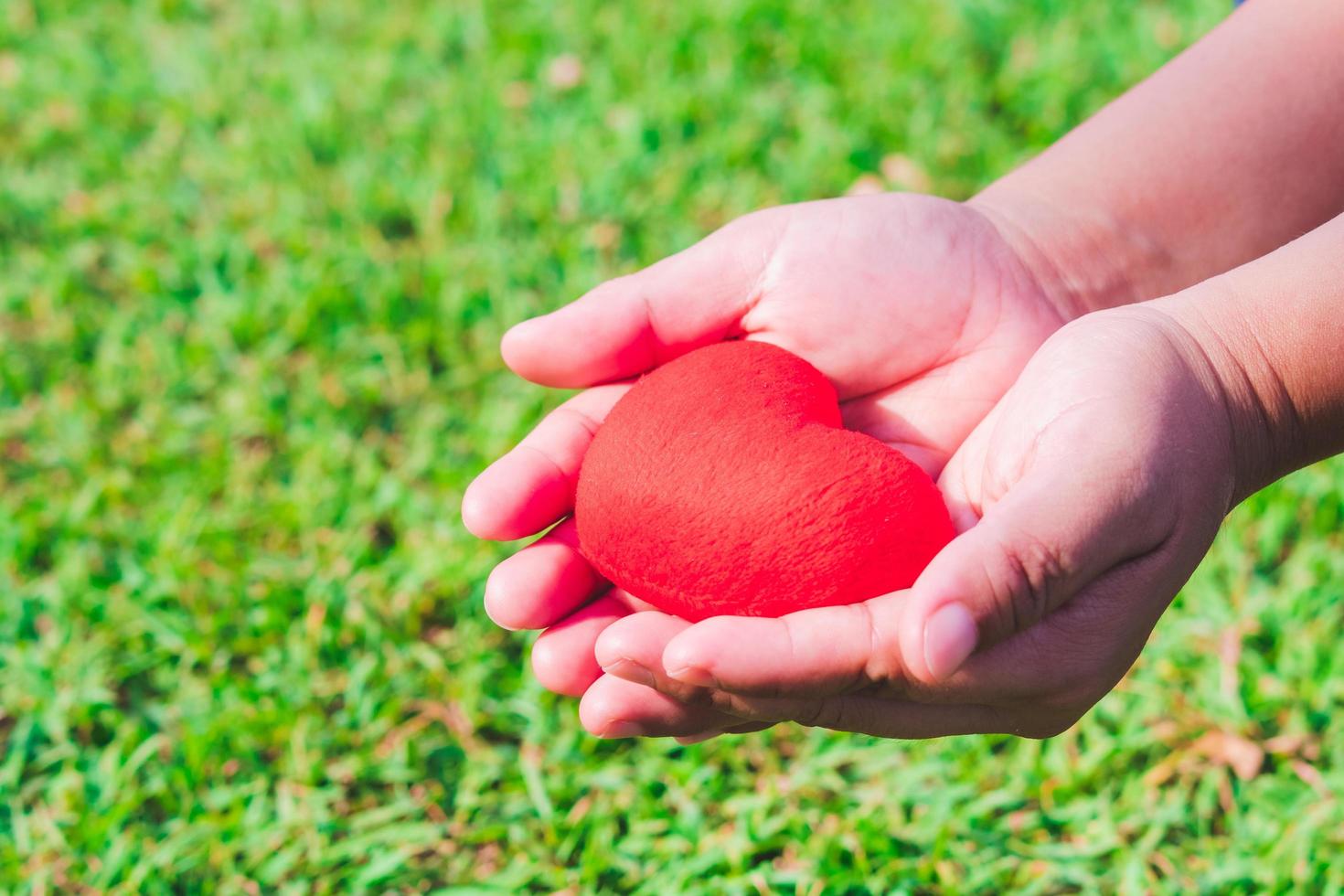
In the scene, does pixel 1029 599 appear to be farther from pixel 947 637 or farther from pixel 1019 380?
pixel 1019 380

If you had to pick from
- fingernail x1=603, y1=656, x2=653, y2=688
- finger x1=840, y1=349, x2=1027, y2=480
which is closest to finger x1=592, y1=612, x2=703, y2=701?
fingernail x1=603, y1=656, x2=653, y2=688

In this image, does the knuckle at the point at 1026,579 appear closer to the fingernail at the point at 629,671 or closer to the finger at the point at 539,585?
the fingernail at the point at 629,671

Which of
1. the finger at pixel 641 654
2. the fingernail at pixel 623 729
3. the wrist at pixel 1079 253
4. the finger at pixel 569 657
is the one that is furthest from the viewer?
the wrist at pixel 1079 253

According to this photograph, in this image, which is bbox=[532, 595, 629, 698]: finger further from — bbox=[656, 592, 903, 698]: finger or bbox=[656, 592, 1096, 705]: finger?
bbox=[656, 592, 903, 698]: finger

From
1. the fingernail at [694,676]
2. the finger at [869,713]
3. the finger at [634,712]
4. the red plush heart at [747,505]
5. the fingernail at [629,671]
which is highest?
the red plush heart at [747,505]

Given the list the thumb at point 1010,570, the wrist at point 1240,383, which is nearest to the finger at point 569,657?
the thumb at point 1010,570

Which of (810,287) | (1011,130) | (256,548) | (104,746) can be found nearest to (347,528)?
(256,548)

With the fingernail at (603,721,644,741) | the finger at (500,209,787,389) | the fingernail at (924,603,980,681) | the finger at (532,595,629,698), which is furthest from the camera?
the finger at (500,209,787,389)

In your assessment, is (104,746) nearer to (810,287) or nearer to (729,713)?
(729,713)
